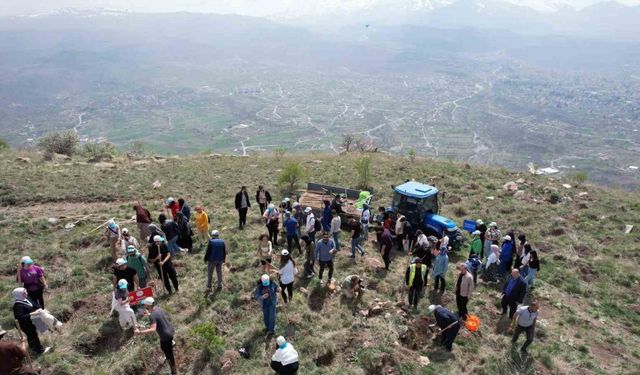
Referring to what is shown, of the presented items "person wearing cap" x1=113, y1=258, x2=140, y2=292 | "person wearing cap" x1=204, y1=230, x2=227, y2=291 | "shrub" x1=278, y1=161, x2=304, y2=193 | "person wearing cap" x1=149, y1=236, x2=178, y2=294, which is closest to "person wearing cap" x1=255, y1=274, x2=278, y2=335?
"person wearing cap" x1=204, y1=230, x2=227, y2=291

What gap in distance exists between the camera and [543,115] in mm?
177500

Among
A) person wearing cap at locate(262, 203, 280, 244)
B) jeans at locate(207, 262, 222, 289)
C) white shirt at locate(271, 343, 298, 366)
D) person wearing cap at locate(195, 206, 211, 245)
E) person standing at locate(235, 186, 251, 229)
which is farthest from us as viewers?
person standing at locate(235, 186, 251, 229)

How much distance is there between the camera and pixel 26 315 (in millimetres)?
8492

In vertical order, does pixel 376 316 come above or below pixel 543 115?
above

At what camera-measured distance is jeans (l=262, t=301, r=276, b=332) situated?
A: 9545mm

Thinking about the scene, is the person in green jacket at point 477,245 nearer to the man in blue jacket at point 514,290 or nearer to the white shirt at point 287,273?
the man in blue jacket at point 514,290

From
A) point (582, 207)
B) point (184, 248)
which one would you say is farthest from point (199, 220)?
point (582, 207)

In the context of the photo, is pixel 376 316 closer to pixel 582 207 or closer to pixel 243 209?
pixel 243 209

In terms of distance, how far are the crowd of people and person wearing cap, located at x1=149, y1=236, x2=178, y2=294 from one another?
3 cm

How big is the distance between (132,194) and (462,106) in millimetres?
192056

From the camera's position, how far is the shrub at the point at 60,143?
3191 centimetres

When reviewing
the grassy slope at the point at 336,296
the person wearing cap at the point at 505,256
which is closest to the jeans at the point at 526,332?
the grassy slope at the point at 336,296

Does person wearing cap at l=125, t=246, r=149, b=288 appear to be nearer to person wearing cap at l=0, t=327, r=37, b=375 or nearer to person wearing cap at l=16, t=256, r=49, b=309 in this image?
person wearing cap at l=16, t=256, r=49, b=309

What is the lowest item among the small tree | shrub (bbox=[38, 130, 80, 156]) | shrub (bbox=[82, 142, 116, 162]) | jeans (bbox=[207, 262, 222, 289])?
shrub (bbox=[82, 142, 116, 162])
